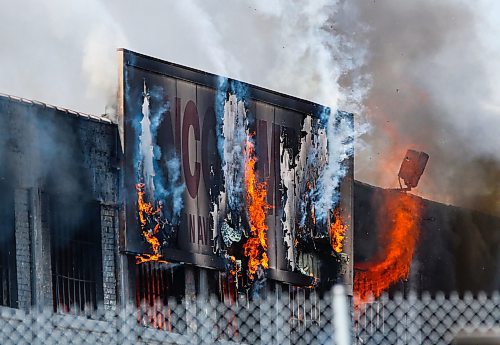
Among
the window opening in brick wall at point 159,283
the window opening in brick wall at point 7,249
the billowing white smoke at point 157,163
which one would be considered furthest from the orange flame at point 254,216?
the window opening in brick wall at point 7,249

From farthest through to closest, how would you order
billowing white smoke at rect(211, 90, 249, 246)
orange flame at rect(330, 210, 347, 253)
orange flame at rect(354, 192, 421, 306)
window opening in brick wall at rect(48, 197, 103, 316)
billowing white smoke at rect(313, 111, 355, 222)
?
orange flame at rect(354, 192, 421, 306)
orange flame at rect(330, 210, 347, 253)
billowing white smoke at rect(313, 111, 355, 222)
billowing white smoke at rect(211, 90, 249, 246)
window opening in brick wall at rect(48, 197, 103, 316)

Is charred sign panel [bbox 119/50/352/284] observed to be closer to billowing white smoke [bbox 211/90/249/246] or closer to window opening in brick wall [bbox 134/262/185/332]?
billowing white smoke [bbox 211/90/249/246]

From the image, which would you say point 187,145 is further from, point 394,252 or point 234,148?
point 394,252

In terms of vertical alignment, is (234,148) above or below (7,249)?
above

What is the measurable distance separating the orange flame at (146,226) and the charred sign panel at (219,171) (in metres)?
0.01

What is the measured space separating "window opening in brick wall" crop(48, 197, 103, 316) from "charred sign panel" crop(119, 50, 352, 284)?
65 centimetres

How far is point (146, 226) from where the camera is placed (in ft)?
65.2

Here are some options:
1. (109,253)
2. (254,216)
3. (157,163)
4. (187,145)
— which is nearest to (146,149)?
(157,163)

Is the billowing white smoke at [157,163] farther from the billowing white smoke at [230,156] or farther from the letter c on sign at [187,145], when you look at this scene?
the billowing white smoke at [230,156]

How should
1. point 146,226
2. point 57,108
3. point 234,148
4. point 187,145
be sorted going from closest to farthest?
point 57,108
point 146,226
point 187,145
point 234,148

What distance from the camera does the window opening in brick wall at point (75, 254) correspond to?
1788cm

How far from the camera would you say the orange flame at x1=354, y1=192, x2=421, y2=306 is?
27.6 meters

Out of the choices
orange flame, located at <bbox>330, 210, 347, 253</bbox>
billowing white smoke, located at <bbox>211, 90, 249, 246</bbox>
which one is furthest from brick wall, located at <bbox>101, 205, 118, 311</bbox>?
orange flame, located at <bbox>330, 210, 347, 253</bbox>

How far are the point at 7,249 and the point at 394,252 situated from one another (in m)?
13.2
